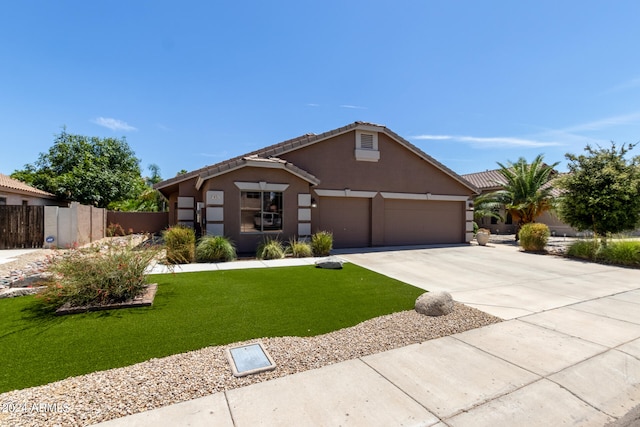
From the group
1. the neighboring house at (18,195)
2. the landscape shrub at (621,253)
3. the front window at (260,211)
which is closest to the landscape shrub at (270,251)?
the front window at (260,211)

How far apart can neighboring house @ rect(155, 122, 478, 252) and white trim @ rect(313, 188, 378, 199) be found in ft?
0.16

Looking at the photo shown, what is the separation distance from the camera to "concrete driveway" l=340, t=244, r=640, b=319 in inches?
259

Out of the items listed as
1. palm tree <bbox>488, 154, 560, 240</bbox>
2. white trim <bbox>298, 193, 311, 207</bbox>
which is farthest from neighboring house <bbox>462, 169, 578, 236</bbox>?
white trim <bbox>298, 193, 311, 207</bbox>

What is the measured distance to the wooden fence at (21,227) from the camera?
1309 cm

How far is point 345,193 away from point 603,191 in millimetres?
10723

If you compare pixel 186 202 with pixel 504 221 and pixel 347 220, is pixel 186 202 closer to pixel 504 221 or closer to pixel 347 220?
pixel 347 220

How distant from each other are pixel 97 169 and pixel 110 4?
840 inches

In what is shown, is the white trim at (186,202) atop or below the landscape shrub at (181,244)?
atop

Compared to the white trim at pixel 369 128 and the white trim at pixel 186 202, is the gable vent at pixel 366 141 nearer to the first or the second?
the white trim at pixel 369 128

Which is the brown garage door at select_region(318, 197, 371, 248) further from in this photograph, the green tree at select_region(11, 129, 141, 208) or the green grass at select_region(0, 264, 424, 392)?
the green tree at select_region(11, 129, 141, 208)

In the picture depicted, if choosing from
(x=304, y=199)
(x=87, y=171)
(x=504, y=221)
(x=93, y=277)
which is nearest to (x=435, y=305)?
(x=93, y=277)

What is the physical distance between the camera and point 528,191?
19.6 m

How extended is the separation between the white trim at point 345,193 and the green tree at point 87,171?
22.3 m

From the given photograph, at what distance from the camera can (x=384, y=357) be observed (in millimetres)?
3963
